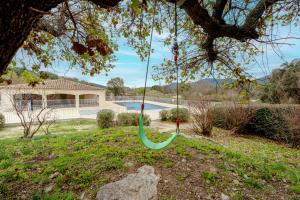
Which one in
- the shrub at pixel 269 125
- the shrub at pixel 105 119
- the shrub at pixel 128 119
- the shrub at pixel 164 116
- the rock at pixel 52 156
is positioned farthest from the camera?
the shrub at pixel 164 116

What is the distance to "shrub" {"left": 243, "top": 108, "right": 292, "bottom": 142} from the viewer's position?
7.09 metres

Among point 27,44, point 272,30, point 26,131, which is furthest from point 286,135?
point 26,131

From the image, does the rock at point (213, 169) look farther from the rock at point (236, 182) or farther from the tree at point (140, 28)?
the tree at point (140, 28)

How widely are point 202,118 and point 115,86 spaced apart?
24.2m

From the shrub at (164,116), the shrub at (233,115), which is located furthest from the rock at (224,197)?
the shrub at (164,116)

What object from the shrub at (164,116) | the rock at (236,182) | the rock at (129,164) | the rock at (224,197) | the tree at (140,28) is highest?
the tree at (140,28)

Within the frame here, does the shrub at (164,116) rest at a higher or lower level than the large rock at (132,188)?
lower

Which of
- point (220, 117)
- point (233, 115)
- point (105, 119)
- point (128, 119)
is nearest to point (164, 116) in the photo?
point (128, 119)

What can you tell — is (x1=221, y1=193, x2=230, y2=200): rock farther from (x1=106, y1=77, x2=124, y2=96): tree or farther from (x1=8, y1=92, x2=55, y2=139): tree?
(x1=106, y1=77, x2=124, y2=96): tree

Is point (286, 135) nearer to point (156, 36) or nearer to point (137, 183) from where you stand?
point (156, 36)

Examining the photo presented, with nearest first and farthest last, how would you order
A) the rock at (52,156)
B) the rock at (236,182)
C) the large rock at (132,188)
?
the large rock at (132,188) < the rock at (236,182) < the rock at (52,156)

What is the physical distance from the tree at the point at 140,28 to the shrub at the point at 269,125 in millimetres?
4827

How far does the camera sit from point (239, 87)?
9.86 feet

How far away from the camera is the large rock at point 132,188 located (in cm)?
208
